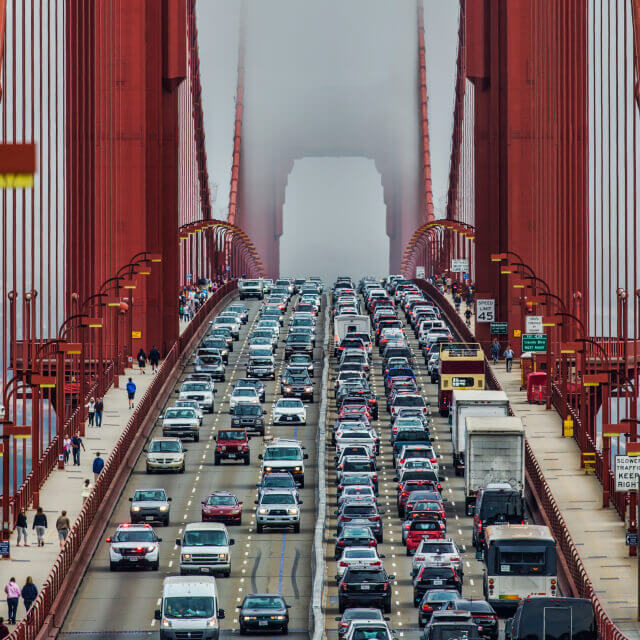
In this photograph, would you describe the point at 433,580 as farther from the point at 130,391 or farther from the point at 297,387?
the point at 297,387

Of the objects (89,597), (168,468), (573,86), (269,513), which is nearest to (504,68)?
(573,86)

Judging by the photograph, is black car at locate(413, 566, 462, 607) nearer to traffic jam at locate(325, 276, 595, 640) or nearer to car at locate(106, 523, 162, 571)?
traffic jam at locate(325, 276, 595, 640)

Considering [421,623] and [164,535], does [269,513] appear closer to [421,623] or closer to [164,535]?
[164,535]

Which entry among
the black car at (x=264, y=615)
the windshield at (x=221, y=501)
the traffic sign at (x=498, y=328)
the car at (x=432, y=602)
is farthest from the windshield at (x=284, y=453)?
the traffic sign at (x=498, y=328)

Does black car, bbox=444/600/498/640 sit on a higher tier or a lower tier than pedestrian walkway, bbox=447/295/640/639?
higher

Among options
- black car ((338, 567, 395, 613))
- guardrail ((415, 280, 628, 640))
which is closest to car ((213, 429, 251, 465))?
guardrail ((415, 280, 628, 640))

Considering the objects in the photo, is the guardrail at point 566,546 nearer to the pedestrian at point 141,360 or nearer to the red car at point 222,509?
the red car at point 222,509

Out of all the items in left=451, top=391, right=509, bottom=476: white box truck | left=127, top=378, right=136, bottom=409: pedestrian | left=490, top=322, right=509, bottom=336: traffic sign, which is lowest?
left=127, top=378, right=136, bottom=409: pedestrian
